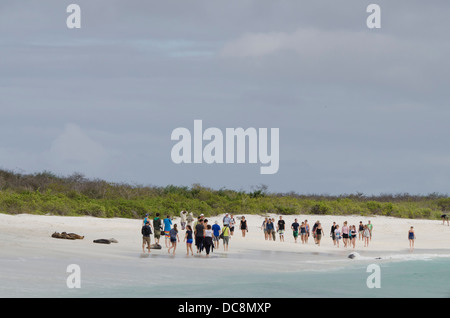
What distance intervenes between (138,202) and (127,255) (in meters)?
24.5

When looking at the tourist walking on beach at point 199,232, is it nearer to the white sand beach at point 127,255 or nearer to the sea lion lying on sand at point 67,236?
the white sand beach at point 127,255

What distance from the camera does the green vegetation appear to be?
164 feet

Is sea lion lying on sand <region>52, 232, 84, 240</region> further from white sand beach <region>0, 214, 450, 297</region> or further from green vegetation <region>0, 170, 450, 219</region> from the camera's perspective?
green vegetation <region>0, 170, 450, 219</region>

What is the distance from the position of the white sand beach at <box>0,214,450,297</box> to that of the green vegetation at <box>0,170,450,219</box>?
134 inches

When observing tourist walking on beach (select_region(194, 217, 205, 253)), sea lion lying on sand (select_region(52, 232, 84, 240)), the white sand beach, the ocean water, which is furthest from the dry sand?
the ocean water

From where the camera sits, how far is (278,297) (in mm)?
22500

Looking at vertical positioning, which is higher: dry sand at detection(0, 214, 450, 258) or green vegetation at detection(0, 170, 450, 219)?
green vegetation at detection(0, 170, 450, 219)

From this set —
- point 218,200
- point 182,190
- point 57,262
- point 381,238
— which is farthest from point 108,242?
point 182,190

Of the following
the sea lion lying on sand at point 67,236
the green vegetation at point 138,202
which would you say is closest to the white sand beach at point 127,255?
the sea lion lying on sand at point 67,236

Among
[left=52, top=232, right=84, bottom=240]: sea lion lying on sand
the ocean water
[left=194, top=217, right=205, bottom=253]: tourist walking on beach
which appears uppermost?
[left=194, top=217, right=205, bottom=253]: tourist walking on beach

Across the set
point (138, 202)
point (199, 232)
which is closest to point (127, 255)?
point (199, 232)

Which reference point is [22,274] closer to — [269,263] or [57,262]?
[57,262]

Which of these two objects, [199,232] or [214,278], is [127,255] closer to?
[199,232]

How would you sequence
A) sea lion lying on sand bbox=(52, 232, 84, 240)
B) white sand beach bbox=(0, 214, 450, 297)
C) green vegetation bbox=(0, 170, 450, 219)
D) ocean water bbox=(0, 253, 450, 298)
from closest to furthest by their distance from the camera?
ocean water bbox=(0, 253, 450, 298)
white sand beach bbox=(0, 214, 450, 297)
sea lion lying on sand bbox=(52, 232, 84, 240)
green vegetation bbox=(0, 170, 450, 219)
